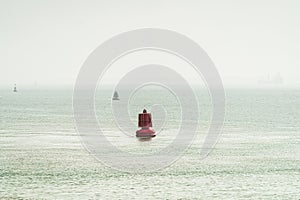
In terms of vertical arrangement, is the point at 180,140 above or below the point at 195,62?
below

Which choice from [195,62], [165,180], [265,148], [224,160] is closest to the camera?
[165,180]

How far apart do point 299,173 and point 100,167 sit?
14371mm

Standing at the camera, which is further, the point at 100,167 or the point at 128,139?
the point at 128,139

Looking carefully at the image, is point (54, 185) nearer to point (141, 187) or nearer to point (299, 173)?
point (141, 187)

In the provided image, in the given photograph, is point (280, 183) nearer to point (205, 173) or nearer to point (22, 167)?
point (205, 173)

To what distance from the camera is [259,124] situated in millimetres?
83688

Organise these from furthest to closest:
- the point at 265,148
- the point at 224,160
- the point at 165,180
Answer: the point at 265,148 → the point at 224,160 → the point at 165,180

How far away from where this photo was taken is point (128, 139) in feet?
203

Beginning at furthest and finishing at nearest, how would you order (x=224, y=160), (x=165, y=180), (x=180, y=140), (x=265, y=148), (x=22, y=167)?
(x=180, y=140), (x=265, y=148), (x=224, y=160), (x=22, y=167), (x=165, y=180)

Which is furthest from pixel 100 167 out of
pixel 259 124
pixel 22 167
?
pixel 259 124

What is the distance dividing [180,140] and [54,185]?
2616 centimetres

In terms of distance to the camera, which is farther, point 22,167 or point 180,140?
point 180,140

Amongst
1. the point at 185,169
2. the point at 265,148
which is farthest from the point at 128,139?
the point at 185,169

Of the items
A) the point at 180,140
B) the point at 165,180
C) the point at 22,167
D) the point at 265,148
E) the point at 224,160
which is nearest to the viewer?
the point at 165,180
